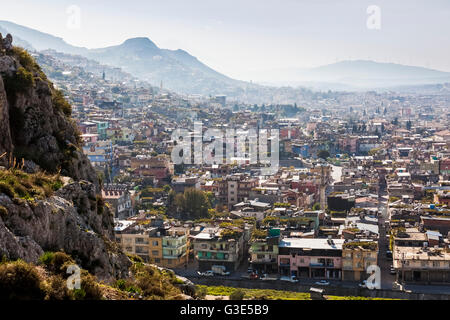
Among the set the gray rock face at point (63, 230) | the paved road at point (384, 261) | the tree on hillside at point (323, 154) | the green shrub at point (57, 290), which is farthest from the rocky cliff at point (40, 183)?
the tree on hillside at point (323, 154)

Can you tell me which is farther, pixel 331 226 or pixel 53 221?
pixel 331 226

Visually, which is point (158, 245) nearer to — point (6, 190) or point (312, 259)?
point (312, 259)

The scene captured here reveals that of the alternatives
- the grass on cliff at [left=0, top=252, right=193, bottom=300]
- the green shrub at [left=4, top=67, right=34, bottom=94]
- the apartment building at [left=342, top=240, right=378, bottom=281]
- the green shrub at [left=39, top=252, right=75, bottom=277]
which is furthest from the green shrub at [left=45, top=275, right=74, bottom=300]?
the apartment building at [left=342, top=240, right=378, bottom=281]

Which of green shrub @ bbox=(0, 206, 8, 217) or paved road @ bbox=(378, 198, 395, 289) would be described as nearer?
green shrub @ bbox=(0, 206, 8, 217)

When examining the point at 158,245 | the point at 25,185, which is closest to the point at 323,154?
the point at 158,245

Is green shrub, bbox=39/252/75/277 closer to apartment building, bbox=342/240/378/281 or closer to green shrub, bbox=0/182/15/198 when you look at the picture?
green shrub, bbox=0/182/15/198

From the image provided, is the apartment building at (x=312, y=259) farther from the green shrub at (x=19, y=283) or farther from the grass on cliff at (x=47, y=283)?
the green shrub at (x=19, y=283)

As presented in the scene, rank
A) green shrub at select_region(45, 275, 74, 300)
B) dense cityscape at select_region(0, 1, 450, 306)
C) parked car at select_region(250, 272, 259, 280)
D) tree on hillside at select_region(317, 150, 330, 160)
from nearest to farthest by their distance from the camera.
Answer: green shrub at select_region(45, 275, 74, 300)
dense cityscape at select_region(0, 1, 450, 306)
parked car at select_region(250, 272, 259, 280)
tree on hillside at select_region(317, 150, 330, 160)
